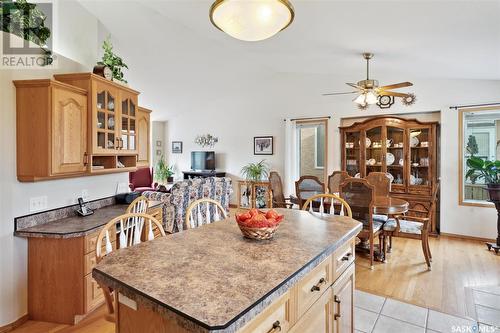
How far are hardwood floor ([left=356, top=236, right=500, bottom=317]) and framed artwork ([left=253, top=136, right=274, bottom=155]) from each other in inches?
133

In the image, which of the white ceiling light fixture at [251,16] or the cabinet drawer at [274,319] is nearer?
the cabinet drawer at [274,319]

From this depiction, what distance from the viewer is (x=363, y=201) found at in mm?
3328

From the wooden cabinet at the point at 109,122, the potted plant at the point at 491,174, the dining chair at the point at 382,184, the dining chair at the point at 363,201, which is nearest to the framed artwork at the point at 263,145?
the dining chair at the point at 382,184

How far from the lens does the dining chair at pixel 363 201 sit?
129 inches

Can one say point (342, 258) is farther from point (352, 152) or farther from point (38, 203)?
point (352, 152)

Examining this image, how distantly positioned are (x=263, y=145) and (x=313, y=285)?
18.2ft

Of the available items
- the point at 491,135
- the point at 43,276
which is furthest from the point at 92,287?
→ the point at 491,135

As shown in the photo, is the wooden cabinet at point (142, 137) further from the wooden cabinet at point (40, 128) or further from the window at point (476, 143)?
the window at point (476, 143)

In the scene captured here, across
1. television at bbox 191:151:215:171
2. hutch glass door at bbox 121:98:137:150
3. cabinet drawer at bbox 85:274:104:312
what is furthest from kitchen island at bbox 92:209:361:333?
television at bbox 191:151:215:171

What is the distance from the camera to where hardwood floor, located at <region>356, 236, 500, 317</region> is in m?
2.70

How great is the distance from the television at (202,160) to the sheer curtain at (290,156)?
6.85ft

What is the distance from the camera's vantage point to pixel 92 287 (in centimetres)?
225

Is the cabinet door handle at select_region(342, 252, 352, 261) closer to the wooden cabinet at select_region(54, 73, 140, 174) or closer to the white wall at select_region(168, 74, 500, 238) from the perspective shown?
the wooden cabinet at select_region(54, 73, 140, 174)

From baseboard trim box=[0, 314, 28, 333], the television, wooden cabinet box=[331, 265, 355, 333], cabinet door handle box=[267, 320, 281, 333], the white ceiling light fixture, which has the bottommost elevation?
baseboard trim box=[0, 314, 28, 333]
